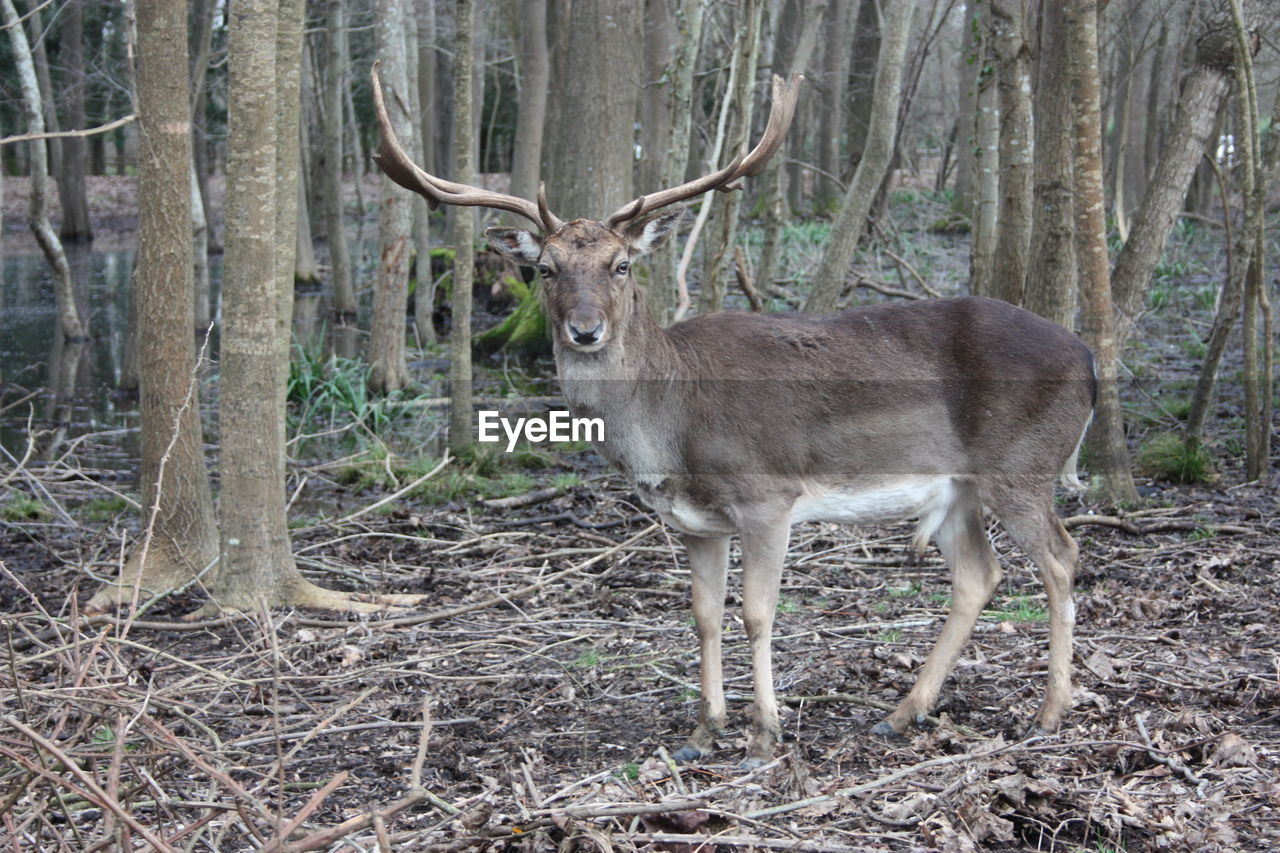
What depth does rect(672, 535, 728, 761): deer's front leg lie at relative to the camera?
18.0ft

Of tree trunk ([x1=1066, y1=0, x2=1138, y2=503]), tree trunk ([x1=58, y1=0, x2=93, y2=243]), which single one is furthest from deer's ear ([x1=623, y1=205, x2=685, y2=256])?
tree trunk ([x1=58, y1=0, x2=93, y2=243])

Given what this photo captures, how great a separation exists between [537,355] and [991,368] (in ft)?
38.4

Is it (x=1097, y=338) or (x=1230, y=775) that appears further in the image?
(x=1097, y=338)

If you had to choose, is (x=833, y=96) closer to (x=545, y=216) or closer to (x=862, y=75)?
(x=862, y=75)

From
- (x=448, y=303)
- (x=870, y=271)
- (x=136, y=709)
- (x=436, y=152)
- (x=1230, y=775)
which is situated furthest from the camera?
(x=436, y=152)

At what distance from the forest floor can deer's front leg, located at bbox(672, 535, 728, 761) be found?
11cm

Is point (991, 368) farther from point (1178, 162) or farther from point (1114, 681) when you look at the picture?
point (1178, 162)

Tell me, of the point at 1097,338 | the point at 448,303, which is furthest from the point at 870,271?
the point at 1097,338

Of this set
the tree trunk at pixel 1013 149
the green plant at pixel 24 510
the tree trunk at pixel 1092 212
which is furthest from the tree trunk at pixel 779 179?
the green plant at pixel 24 510

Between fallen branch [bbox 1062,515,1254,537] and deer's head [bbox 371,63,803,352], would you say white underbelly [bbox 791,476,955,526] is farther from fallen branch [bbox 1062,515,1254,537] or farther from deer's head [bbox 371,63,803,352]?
fallen branch [bbox 1062,515,1254,537]

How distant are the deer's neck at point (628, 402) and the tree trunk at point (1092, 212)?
139 inches

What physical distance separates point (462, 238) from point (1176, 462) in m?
5.65

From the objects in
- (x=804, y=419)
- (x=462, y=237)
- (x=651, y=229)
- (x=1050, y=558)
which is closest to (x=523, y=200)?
(x=651, y=229)

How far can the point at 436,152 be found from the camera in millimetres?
35562
